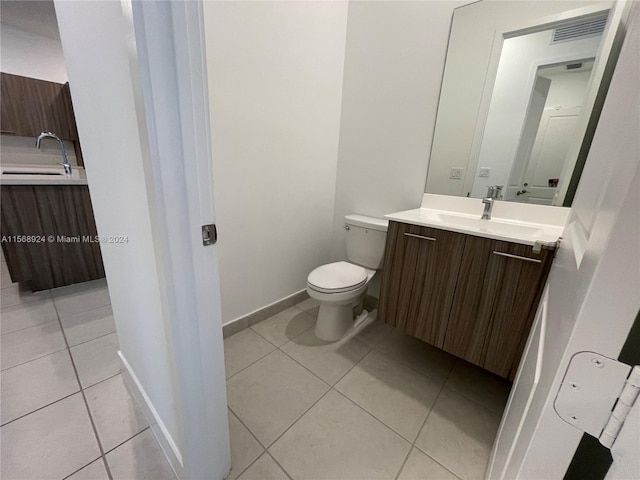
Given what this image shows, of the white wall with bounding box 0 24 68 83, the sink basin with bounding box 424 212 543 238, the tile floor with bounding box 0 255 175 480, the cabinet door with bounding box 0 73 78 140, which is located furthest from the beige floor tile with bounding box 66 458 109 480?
the white wall with bounding box 0 24 68 83

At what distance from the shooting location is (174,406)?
812mm

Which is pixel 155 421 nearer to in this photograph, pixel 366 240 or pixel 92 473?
pixel 92 473

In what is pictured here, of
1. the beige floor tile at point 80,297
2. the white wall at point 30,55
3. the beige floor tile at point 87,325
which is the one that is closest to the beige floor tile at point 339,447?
the beige floor tile at point 87,325

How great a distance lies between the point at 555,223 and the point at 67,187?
131 inches

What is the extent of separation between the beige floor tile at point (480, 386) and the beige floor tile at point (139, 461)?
1.38m

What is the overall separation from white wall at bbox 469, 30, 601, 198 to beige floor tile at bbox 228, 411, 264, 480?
1.70 metres

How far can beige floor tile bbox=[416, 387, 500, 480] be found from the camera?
1.04 metres

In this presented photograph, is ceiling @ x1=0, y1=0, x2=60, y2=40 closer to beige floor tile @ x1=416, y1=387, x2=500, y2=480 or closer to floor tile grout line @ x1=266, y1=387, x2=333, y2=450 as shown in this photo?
floor tile grout line @ x1=266, y1=387, x2=333, y2=450

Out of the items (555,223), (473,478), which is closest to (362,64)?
(555,223)

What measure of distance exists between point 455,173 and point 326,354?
137cm

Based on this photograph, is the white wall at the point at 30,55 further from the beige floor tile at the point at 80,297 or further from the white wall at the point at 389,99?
the white wall at the point at 389,99

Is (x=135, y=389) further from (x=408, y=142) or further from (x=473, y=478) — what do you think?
(x=408, y=142)

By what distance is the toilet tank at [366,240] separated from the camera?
1759 millimetres

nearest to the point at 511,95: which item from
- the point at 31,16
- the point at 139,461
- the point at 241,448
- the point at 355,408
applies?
the point at 355,408
